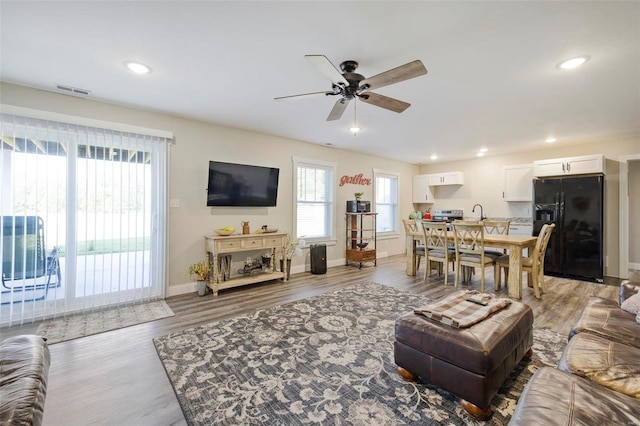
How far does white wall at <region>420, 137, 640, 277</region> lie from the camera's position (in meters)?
4.92

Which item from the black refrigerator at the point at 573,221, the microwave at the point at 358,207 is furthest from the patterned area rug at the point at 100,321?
the black refrigerator at the point at 573,221

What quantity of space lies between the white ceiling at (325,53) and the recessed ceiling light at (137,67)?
0.09 meters

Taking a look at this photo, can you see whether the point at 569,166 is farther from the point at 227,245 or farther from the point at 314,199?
the point at 227,245

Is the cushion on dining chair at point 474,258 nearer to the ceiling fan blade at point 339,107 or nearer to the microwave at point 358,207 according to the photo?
the microwave at point 358,207

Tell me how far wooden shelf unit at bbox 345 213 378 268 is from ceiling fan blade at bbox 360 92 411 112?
3.26 meters

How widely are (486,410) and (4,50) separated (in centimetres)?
450

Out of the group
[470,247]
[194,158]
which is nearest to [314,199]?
[194,158]

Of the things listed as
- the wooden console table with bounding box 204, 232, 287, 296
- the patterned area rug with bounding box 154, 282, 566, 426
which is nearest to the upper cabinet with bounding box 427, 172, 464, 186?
the wooden console table with bounding box 204, 232, 287, 296

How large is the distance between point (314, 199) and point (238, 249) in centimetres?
209

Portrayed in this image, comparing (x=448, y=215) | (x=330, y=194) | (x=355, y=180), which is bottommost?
(x=448, y=215)

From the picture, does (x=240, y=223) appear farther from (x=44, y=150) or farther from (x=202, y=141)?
(x=44, y=150)

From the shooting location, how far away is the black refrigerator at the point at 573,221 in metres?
4.69

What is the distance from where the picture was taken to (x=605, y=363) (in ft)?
4.46

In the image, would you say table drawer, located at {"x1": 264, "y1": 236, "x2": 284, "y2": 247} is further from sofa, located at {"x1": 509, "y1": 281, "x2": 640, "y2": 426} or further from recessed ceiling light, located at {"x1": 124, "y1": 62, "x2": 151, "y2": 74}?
sofa, located at {"x1": 509, "y1": 281, "x2": 640, "y2": 426}
